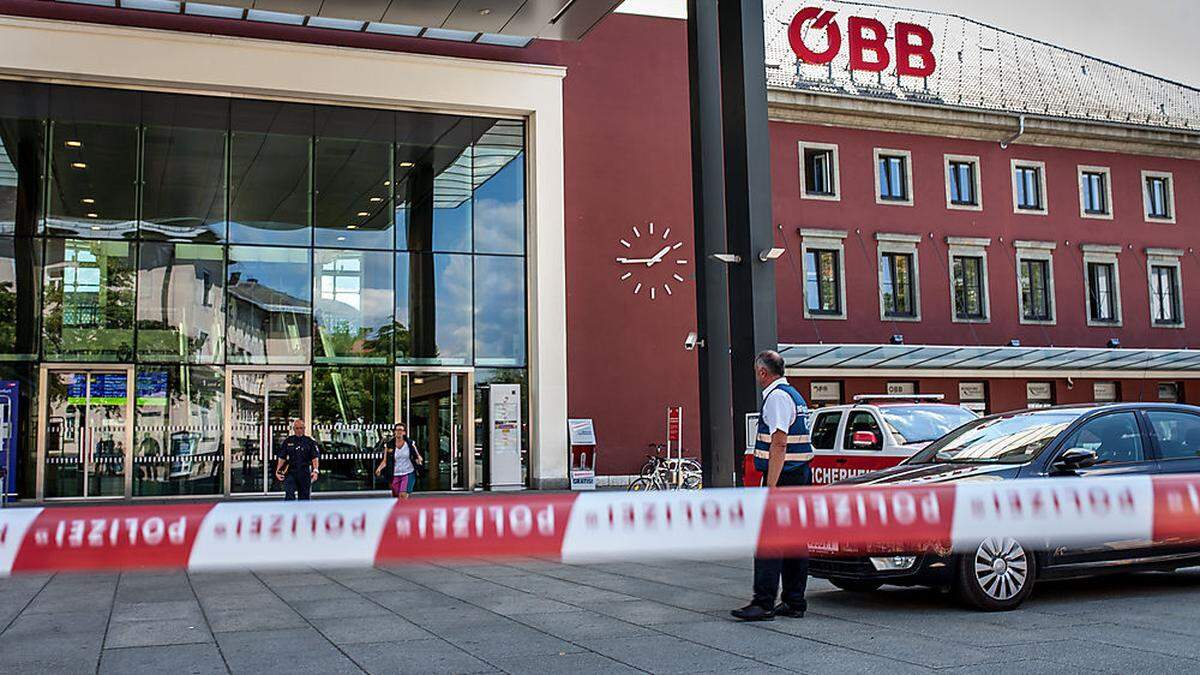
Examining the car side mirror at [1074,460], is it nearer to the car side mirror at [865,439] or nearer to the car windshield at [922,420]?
the car windshield at [922,420]

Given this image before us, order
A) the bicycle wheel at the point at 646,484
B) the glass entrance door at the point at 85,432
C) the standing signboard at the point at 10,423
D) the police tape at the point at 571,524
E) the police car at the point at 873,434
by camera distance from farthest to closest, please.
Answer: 1. the glass entrance door at the point at 85,432
2. the bicycle wheel at the point at 646,484
3. the standing signboard at the point at 10,423
4. the police car at the point at 873,434
5. the police tape at the point at 571,524

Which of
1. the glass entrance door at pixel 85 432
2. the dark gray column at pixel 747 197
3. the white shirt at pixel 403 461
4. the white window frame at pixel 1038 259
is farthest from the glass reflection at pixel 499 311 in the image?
the white window frame at pixel 1038 259

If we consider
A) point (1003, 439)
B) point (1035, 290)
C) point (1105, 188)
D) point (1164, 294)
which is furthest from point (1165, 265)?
point (1003, 439)

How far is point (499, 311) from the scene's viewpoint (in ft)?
92.1

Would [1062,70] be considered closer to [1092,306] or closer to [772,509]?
[1092,306]

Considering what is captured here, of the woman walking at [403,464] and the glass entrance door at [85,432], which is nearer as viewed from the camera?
the woman walking at [403,464]

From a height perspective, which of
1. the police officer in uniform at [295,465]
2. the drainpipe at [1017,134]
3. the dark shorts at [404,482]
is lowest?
the dark shorts at [404,482]

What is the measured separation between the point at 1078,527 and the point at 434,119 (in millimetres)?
24792

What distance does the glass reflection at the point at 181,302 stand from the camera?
26016 mm

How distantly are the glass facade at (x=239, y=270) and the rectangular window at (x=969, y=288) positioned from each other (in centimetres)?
1327

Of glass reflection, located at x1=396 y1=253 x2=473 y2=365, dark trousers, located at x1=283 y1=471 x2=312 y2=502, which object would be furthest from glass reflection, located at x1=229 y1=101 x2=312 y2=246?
dark trousers, located at x1=283 y1=471 x2=312 y2=502

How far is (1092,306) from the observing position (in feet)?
117

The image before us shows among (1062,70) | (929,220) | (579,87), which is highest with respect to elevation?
(1062,70)

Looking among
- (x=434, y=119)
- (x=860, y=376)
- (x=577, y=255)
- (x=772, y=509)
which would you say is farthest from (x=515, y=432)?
(x=772, y=509)
